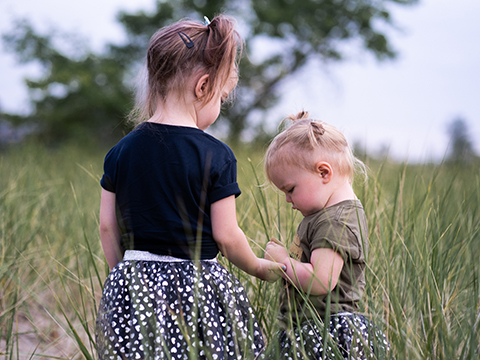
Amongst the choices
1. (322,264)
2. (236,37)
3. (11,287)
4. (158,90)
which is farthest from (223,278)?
(11,287)

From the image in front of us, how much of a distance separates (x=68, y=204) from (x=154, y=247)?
8.92ft

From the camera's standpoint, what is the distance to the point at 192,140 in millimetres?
1180

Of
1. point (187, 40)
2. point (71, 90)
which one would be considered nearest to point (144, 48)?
point (71, 90)

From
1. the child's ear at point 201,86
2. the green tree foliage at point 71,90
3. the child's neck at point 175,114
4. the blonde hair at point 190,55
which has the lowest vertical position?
the green tree foliage at point 71,90

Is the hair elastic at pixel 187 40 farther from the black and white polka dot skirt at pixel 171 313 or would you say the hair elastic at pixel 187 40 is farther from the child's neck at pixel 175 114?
the black and white polka dot skirt at pixel 171 313

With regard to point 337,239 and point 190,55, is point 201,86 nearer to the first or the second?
point 190,55

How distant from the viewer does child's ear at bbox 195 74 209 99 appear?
4.01 ft

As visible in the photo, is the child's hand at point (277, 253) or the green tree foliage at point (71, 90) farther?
the green tree foliage at point (71, 90)

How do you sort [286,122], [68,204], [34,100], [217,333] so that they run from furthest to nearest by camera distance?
1. [34,100]
2. [68,204]
3. [286,122]
4. [217,333]

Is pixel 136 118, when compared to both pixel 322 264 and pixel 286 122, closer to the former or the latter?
pixel 286 122

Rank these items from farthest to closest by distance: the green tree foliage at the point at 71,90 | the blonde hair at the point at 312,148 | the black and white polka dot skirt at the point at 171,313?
the green tree foliage at the point at 71,90 → the blonde hair at the point at 312,148 → the black and white polka dot skirt at the point at 171,313

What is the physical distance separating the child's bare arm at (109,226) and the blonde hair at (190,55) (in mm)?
340

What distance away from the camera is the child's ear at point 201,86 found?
122 centimetres

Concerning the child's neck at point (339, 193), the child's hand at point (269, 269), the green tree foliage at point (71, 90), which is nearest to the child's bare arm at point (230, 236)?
the child's hand at point (269, 269)
